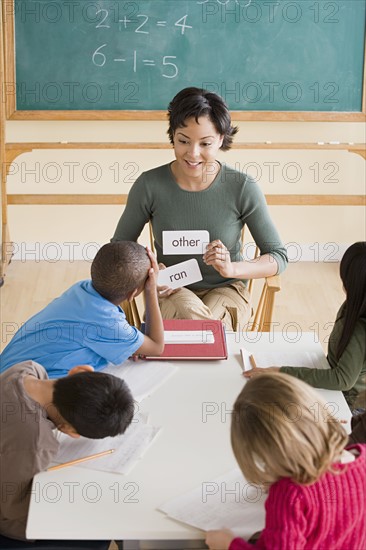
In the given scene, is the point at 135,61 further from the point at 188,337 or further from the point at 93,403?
the point at 93,403

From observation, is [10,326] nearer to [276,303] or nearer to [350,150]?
[276,303]

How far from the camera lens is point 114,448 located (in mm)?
2262

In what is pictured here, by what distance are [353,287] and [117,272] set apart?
679mm

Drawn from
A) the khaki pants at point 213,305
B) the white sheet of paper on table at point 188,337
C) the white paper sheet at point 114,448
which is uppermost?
the white paper sheet at point 114,448

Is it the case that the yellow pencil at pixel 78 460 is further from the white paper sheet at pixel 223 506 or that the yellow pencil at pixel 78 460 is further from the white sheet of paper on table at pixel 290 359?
the white sheet of paper on table at pixel 290 359

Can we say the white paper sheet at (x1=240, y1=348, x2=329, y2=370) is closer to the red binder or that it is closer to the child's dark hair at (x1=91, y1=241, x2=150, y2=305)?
the red binder

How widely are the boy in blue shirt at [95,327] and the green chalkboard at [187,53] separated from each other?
281 cm

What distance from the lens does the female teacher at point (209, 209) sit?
11.4 feet

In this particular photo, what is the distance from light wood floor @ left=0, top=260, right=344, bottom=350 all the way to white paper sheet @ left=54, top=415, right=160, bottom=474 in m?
2.21

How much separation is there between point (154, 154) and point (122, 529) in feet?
13.0

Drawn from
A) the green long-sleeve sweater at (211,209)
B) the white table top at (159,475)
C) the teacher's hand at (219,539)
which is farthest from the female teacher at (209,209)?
the teacher's hand at (219,539)

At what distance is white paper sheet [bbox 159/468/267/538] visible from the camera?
201cm

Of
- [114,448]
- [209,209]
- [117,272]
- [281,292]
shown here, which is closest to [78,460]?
[114,448]

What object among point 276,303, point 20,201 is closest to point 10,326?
point 20,201
